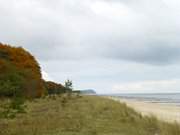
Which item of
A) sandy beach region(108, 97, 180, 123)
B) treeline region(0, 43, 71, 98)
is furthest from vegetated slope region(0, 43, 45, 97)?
sandy beach region(108, 97, 180, 123)

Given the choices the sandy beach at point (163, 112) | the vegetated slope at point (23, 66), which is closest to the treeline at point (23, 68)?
the vegetated slope at point (23, 66)

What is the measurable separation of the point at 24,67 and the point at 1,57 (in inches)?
121

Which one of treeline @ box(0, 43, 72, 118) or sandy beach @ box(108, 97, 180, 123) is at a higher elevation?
treeline @ box(0, 43, 72, 118)

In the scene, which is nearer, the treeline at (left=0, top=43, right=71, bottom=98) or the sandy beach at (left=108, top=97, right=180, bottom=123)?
the sandy beach at (left=108, top=97, right=180, bottom=123)

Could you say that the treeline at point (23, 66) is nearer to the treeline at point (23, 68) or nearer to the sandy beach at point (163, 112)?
the treeline at point (23, 68)

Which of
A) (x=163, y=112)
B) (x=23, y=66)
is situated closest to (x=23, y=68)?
(x=23, y=66)

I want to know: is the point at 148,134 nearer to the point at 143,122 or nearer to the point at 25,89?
the point at 143,122

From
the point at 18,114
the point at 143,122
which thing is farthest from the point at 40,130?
the point at 18,114

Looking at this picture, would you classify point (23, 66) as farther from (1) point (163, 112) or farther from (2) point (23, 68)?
(1) point (163, 112)

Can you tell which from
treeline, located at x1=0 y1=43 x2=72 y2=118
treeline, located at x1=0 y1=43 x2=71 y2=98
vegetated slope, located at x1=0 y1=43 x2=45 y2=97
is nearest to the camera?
treeline, located at x1=0 y1=43 x2=72 y2=118

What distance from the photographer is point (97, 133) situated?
16828mm

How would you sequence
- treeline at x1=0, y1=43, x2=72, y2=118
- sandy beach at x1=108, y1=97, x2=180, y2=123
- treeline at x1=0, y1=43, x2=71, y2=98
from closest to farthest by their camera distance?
sandy beach at x1=108, y1=97, x2=180, y2=123, treeline at x1=0, y1=43, x2=72, y2=118, treeline at x1=0, y1=43, x2=71, y2=98

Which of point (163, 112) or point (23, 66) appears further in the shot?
point (23, 66)

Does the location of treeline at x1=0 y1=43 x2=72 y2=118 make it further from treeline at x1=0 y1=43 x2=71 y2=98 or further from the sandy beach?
the sandy beach
